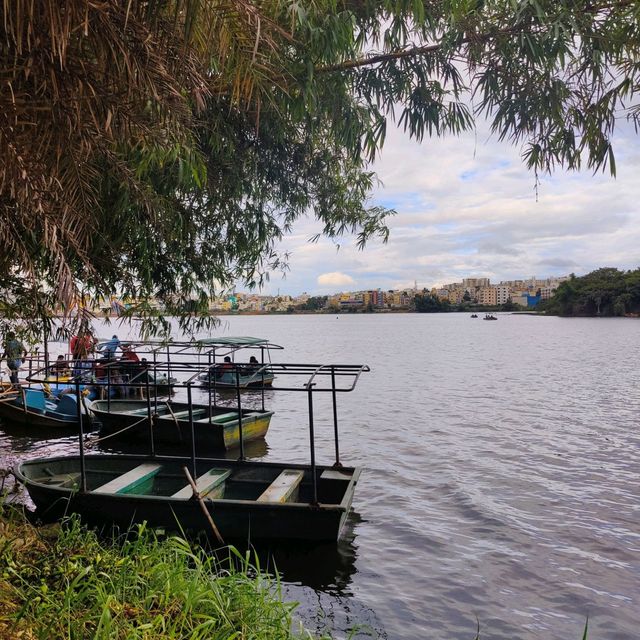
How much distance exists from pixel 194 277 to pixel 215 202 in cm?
111

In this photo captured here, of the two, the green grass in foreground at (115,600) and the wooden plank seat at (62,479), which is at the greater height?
the green grass in foreground at (115,600)

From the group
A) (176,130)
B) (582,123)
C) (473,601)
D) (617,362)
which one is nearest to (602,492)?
(473,601)

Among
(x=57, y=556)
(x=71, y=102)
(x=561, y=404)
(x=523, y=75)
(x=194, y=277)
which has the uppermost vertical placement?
(x=523, y=75)

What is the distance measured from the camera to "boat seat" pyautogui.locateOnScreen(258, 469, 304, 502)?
308 inches

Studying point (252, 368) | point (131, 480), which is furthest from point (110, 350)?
point (131, 480)

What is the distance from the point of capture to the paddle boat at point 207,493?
7.54 m

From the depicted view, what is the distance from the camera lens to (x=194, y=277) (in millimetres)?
7801

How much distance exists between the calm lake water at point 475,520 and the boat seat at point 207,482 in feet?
4.77

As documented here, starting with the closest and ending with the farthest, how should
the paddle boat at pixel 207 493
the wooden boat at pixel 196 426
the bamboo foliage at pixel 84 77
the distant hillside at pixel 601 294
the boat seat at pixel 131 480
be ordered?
the bamboo foliage at pixel 84 77, the paddle boat at pixel 207 493, the boat seat at pixel 131 480, the wooden boat at pixel 196 426, the distant hillside at pixel 601 294

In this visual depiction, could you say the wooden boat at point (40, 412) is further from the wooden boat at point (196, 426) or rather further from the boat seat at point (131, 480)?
the boat seat at point (131, 480)

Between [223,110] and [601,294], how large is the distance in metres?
110

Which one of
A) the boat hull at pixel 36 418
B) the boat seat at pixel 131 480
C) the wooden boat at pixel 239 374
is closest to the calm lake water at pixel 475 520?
the boat hull at pixel 36 418

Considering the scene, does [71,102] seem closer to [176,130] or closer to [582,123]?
[176,130]

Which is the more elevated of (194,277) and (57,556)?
(194,277)
